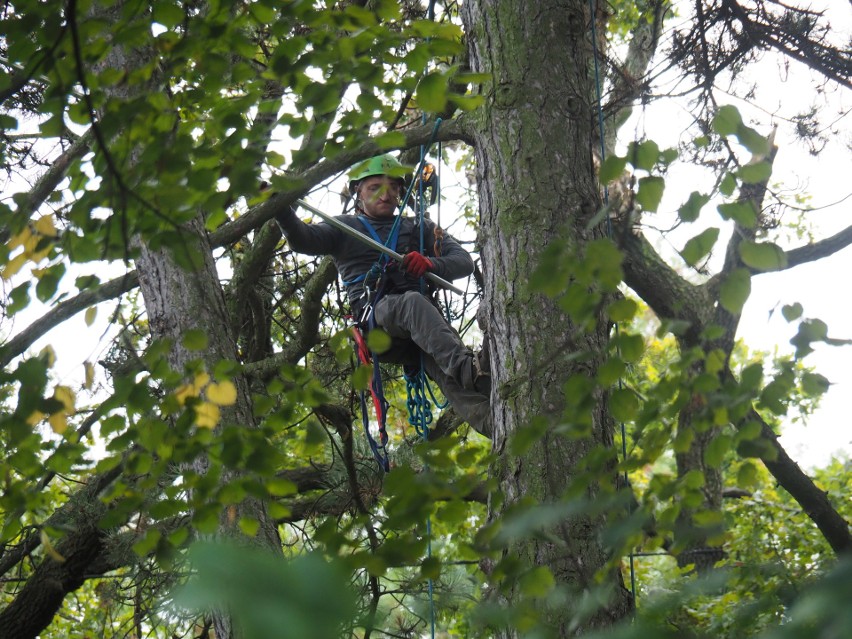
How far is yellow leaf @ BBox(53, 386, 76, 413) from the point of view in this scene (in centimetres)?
194

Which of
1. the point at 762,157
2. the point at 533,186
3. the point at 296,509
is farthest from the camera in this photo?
the point at 296,509

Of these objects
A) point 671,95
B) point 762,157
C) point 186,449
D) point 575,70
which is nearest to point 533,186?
point 575,70

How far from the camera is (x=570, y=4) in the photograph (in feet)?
10.8

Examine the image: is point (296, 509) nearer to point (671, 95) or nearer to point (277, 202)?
point (277, 202)

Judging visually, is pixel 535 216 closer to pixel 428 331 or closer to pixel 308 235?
pixel 428 331

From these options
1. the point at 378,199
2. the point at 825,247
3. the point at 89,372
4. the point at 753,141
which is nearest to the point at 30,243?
the point at 89,372

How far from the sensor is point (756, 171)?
1780 mm

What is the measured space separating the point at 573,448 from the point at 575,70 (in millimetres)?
1259

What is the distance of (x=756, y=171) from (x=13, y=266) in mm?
1450

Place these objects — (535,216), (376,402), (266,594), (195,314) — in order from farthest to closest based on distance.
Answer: (376,402) < (195,314) < (535,216) < (266,594)

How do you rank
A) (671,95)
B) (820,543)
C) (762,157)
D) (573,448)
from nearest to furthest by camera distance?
(762,157) < (573,448) < (671,95) < (820,543)

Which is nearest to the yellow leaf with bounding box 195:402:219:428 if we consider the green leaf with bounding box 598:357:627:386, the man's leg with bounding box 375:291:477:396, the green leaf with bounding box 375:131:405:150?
the green leaf with bounding box 375:131:405:150

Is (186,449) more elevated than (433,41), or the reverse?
(433,41)

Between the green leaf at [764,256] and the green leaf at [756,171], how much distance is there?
117 millimetres
